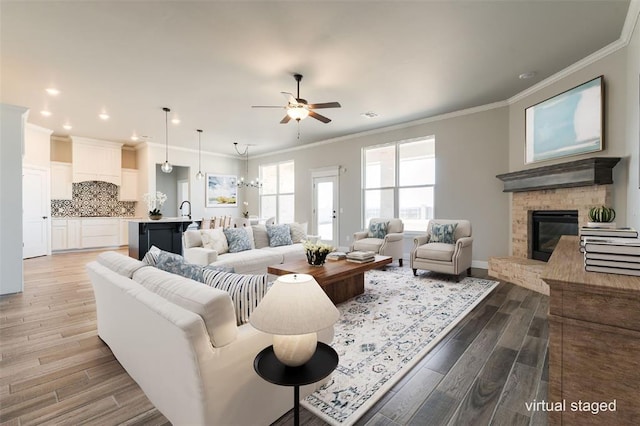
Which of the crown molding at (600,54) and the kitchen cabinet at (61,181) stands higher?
the crown molding at (600,54)

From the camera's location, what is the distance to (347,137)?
7152 mm

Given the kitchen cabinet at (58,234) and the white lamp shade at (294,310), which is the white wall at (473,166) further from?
the kitchen cabinet at (58,234)

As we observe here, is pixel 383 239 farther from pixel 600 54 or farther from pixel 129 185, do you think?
pixel 129 185

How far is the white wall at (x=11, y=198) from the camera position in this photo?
3797mm

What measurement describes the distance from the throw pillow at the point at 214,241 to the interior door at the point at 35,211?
5.09 metres

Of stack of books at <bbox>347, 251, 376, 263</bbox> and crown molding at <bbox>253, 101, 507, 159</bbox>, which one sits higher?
crown molding at <bbox>253, 101, 507, 159</bbox>

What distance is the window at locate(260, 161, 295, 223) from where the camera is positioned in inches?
345

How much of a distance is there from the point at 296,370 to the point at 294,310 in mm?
294

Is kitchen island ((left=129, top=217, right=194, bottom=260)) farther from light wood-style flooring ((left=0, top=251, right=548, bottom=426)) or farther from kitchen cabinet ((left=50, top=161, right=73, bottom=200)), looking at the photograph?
kitchen cabinet ((left=50, top=161, right=73, bottom=200))

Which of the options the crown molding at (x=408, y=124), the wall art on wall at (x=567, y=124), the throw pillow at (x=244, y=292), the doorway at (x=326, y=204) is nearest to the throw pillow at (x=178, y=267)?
the throw pillow at (x=244, y=292)

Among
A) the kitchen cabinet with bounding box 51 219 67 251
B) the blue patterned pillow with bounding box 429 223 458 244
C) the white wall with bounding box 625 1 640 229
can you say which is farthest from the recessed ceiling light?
the kitchen cabinet with bounding box 51 219 67 251

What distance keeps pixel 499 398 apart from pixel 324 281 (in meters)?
1.64

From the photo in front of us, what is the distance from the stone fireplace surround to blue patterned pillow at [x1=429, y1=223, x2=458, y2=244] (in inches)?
28.3

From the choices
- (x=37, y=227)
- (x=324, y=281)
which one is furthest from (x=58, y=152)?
(x=324, y=281)
